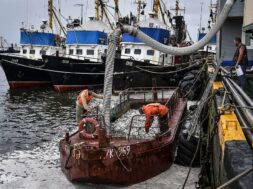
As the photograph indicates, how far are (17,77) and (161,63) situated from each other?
1263 cm

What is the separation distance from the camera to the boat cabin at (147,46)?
28.8 metres

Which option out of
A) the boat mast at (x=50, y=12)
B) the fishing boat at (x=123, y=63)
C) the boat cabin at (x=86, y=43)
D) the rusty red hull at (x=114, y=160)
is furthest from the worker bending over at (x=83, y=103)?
the boat mast at (x=50, y=12)

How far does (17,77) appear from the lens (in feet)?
107

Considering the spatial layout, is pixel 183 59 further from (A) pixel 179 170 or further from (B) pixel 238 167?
(B) pixel 238 167

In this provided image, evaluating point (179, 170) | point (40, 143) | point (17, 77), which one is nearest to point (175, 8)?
point (17, 77)

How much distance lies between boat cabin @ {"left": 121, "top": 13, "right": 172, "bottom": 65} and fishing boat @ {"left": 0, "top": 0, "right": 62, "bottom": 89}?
586 centimetres

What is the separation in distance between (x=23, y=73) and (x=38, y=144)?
1951 cm

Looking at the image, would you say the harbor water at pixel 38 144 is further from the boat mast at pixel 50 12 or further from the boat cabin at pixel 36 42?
the boat mast at pixel 50 12

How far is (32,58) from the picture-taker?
117 ft

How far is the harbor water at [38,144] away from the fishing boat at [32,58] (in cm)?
433

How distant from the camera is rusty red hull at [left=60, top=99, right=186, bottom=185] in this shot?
8.36 metres

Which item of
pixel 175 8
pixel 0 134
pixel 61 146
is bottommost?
pixel 0 134

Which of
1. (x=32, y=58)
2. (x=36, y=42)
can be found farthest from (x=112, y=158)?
(x=36, y=42)

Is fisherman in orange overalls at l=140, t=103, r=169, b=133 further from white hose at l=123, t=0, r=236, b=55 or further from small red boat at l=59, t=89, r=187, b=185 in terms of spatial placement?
white hose at l=123, t=0, r=236, b=55
